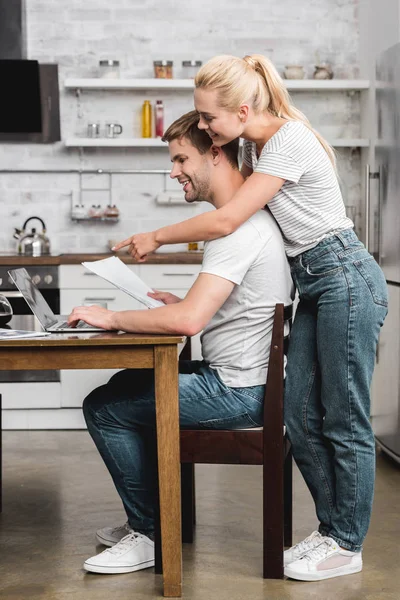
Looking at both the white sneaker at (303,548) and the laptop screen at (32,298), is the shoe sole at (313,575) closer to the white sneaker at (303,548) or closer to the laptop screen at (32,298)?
the white sneaker at (303,548)

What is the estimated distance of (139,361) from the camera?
2.36m

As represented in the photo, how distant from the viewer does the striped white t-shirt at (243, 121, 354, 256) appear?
2449 mm

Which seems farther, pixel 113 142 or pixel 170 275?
pixel 113 142

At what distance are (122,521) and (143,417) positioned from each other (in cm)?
82

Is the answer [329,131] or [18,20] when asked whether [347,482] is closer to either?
[329,131]

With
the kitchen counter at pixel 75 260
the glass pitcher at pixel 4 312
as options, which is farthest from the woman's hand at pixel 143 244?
the kitchen counter at pixel 75 260

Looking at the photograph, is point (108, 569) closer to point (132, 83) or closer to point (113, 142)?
point (113, 142)

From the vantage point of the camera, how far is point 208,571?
2695 millimetres

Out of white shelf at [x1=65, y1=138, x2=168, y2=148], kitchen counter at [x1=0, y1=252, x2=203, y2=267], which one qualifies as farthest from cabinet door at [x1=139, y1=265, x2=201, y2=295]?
white shelf at [x1=65, y1=138, x2=168, y2=148]

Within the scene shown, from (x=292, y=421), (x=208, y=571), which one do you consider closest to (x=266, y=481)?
(x=292, y=421)

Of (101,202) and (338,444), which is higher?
(101,202)

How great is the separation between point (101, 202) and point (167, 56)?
1.01 m

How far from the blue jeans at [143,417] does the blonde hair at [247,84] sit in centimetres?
77

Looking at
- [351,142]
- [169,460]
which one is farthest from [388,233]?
[169,460]
